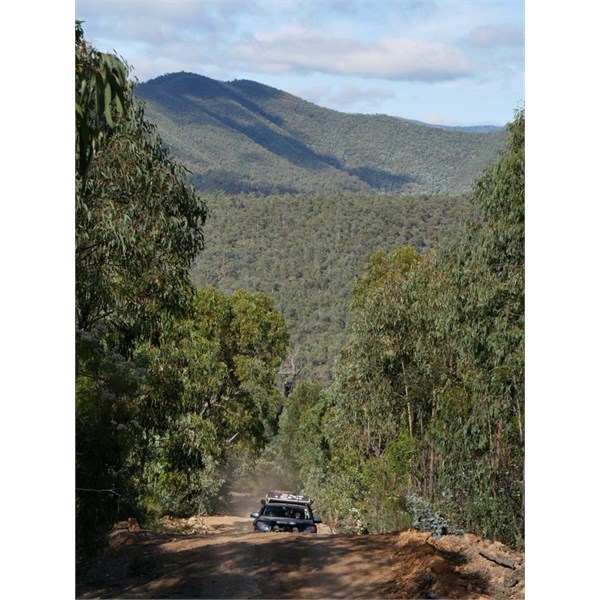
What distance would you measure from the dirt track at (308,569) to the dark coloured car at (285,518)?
6.72 ft

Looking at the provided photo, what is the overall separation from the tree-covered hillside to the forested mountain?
2.94 metres

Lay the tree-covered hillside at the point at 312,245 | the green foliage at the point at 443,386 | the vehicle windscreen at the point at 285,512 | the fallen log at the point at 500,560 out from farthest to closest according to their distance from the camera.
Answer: the tree-covered hillside at the point at 312,245 < the vehicle windscreen at the point at 285,512 < the green foliage at the point at 443,386 < the fallen log at the point at 500,560

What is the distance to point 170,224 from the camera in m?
8.32

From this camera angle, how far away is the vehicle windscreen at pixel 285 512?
472 inches

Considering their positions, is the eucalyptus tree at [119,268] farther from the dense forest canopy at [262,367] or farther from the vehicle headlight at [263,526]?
the vehicle headlight at [263,526]

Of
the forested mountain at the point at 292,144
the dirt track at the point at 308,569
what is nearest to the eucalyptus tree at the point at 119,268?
the dirt track at the point at 308,569

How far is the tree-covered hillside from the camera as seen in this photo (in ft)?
116

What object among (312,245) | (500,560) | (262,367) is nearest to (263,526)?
(500,560)

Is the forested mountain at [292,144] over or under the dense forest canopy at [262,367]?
over
